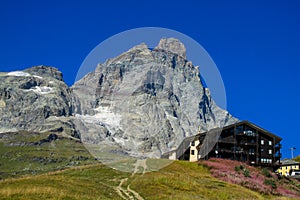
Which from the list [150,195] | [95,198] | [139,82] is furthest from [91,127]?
[150,195]

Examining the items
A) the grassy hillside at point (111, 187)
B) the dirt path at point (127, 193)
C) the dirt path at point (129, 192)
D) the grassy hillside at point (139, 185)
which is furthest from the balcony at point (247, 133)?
the dirt path at point (127, 193)

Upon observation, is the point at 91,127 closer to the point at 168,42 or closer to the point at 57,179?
the point at 168,42

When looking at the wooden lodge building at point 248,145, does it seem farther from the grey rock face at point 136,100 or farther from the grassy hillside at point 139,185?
the grey rock face at point 136,100

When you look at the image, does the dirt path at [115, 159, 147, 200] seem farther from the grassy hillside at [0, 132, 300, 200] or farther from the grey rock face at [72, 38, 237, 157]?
the grey rock face at [72, 38, 237, 157]

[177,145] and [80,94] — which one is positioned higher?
[80,94]

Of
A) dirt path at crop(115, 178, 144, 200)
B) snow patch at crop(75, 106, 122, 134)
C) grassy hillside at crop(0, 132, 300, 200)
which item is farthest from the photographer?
dirt path at crop(115, 178, 144, 200)

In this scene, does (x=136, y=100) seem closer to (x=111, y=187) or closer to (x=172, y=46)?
(x=172, y=46)

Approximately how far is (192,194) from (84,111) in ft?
67.1

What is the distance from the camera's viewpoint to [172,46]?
30.1 meters

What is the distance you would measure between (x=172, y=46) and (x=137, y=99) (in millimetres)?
4932

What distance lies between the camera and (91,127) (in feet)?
111

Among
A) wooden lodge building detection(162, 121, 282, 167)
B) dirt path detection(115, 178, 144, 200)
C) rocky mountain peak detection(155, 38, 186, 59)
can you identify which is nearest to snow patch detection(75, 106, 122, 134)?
rocky mountain peak detection(155, 38, 186, 59)

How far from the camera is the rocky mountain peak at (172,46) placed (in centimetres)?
2958

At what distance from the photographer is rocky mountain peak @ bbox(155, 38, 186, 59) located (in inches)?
1164
